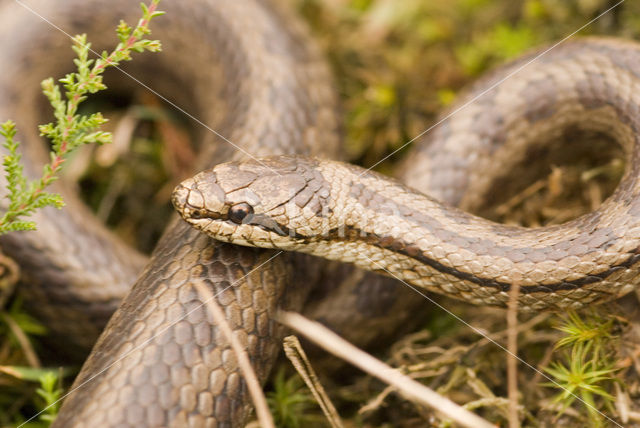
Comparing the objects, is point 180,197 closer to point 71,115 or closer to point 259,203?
point 259,203

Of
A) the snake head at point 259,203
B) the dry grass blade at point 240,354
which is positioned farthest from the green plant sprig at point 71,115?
the dry grass blade at point 240,354

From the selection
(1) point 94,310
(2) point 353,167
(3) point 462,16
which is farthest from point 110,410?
(3) point 462,16

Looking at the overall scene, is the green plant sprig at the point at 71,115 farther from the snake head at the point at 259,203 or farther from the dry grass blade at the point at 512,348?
the dry grass blade at the point at 512,348

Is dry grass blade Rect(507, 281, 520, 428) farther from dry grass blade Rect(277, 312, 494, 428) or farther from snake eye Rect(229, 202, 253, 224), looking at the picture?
snake eye Rect(229, 202, 253, 224)

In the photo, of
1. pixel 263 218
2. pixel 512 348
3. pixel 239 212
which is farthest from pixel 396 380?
pixel 239 212

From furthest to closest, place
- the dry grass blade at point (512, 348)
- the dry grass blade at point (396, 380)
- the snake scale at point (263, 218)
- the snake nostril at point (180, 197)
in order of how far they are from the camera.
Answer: the snake nostril at point (180, 197) → the snake scale at point (263, 218) → the dry grass blade at point (512, 348) → the dry grass blade at point (396, 380)

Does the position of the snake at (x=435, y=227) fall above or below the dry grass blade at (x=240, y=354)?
above
